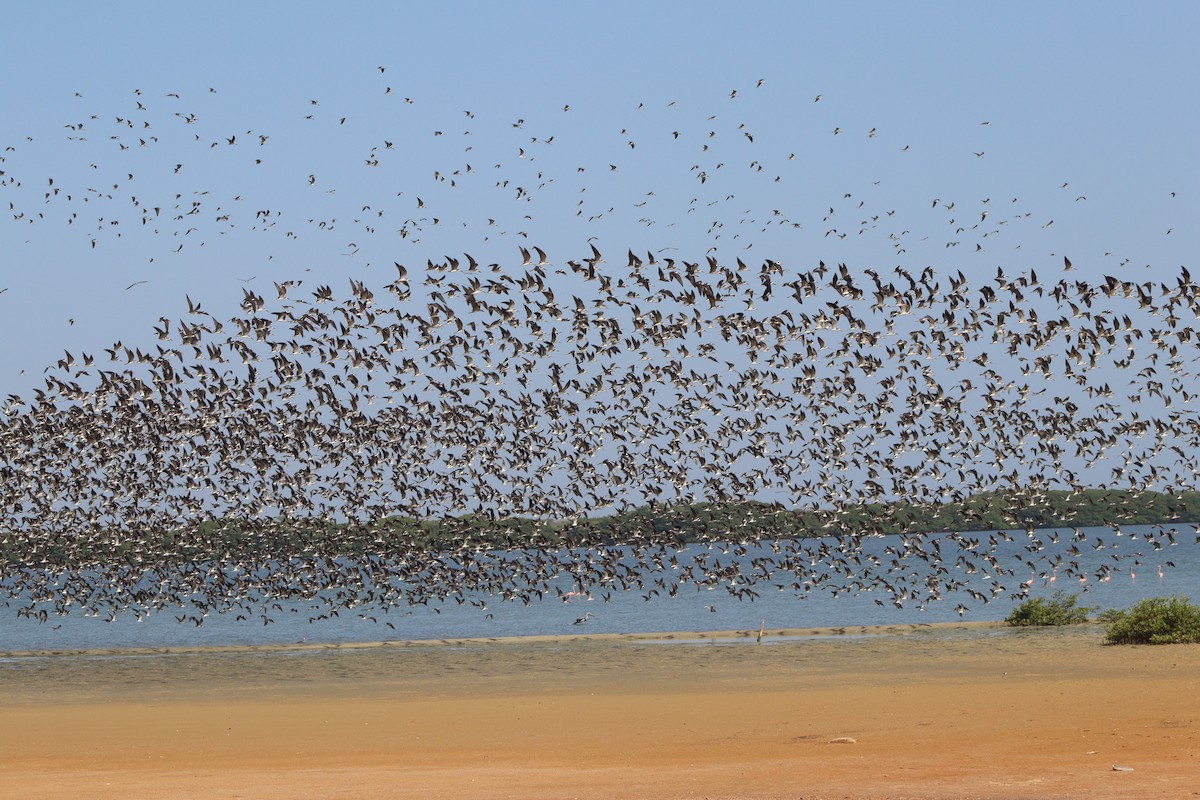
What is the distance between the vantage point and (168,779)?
2402cm

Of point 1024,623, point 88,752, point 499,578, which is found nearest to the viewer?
point 88,752

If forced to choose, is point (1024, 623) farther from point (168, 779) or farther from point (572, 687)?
point (168, 779)

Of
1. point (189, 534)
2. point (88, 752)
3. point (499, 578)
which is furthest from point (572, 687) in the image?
point (88, 752)

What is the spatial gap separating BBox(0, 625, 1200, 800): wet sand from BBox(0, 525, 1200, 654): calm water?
11.1m

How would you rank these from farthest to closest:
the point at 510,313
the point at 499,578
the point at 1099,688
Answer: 1. the point at 499,578
2. the point at 1099,688
3. the point at 510,313

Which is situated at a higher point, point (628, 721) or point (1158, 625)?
point (1158, 625)

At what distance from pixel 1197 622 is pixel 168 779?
32288mm

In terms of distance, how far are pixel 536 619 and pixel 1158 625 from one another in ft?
119

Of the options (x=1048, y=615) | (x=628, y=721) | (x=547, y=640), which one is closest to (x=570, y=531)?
(x=628, y=721)

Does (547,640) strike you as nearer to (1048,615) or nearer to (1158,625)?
(1048,615)

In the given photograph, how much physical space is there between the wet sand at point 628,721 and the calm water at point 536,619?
439 inches

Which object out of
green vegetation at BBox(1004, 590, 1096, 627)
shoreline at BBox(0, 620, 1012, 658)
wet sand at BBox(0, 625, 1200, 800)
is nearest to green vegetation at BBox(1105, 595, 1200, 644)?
wet sand at BBox(0, 625, 1200, 800)

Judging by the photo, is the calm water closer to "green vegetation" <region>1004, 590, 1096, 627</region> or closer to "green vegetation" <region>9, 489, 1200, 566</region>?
"green vegetation" <region>1004, 590, 1096, 627</region>

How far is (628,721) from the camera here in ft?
104
